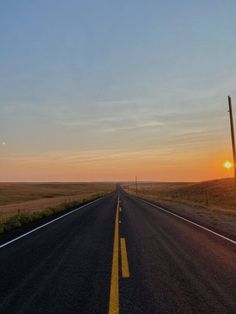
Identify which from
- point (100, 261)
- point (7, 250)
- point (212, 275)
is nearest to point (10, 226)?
point (7, 250)

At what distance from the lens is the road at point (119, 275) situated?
229 inches

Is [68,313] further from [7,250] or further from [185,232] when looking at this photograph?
[185,232]

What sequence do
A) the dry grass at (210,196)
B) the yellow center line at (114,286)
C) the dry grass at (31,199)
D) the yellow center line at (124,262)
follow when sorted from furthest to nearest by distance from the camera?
the dry grass at (210,196)
the dry grass at (31,199)
the yellow center line at (124,262)
the yellow center line at (114,286)

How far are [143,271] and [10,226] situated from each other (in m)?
11.4

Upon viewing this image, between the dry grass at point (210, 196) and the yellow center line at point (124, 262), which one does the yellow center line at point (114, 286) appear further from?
the dry grass at point (210, 196)

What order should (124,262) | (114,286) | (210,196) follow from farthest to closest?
1. (210,196)
2. (124,262)
3. (114,286)

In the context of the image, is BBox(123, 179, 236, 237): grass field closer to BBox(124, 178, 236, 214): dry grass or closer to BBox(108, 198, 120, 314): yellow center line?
BBox(124, 178, 236, 214): dry grass

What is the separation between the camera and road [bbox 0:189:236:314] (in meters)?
5.82

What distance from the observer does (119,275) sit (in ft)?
25.4

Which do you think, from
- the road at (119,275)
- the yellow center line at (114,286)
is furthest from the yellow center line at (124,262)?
the yellow center line at (114,286)

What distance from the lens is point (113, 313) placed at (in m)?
5.40

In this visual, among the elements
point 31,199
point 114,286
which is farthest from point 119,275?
point 31,199

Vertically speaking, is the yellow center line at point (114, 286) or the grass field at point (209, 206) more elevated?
the grass field at point (209, 206)

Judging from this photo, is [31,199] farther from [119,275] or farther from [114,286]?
[114,286]
